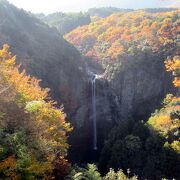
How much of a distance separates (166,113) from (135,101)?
15.8m

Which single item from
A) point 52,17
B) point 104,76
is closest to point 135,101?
point 104,76

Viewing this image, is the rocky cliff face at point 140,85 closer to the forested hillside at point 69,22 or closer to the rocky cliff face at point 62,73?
the rocky cliff face at point 62,73

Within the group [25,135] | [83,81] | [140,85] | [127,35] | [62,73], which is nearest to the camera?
[25,135]

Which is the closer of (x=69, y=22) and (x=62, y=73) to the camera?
(x=62, y=73)

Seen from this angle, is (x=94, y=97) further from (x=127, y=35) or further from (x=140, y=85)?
(x=127, y=35)

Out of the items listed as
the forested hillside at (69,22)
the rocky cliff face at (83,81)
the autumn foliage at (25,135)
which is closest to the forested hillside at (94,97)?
the autumn foliage at (25,135)

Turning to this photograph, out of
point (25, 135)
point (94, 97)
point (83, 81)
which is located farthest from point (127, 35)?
point (25, 135)

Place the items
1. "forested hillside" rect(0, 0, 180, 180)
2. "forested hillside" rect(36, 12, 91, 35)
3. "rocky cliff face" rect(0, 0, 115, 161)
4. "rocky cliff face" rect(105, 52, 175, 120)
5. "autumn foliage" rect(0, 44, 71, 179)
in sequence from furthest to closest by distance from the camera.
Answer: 1. "forested hillside" rect(36, 12, 91, 35)
2. "rocky cliff face" rect(105, 52, 175, 120)
3. "rocky cliff face" rect(0, 0, 115, 161)
4. "forested hillside" rect(0, 0, 180, 180)
5. "autumn foliage" rect(0, 44, 71, 179)

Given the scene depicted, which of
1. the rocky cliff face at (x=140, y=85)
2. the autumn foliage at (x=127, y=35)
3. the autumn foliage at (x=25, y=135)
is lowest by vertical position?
the rocky cliff face at (x=140, y=85)

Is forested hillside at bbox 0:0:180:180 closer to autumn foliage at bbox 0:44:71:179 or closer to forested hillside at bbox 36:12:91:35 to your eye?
autumn foliage at bbox 0:44:71:179

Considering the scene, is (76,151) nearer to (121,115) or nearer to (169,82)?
(121,115)

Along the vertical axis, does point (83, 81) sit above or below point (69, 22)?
below

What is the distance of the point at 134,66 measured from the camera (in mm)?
69938

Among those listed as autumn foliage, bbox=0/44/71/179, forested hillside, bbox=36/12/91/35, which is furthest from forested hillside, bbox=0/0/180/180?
forested hillside, bbox=36/12/91/35
